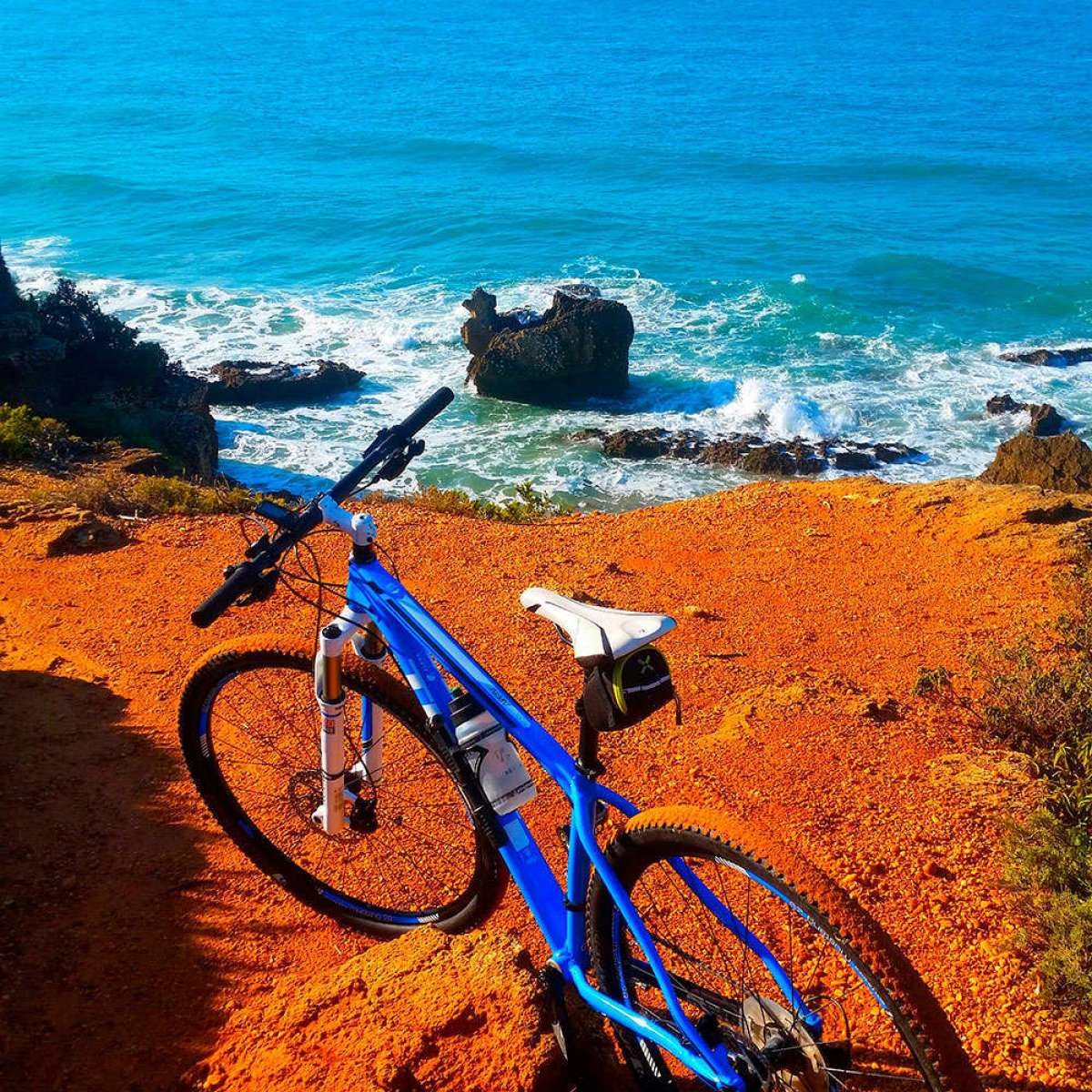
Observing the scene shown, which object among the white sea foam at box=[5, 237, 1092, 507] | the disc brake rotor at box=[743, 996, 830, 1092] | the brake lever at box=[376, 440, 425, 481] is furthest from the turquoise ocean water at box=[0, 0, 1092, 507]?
the disc brake rotor at box=[743, 996, 830, 1092]

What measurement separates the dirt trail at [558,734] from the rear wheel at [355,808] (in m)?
0.21

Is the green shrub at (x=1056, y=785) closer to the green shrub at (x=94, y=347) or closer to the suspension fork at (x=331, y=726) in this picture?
the suspension fork at (x=331, y=726)

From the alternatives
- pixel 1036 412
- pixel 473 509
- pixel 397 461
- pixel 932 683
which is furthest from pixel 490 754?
pixel 1036 412

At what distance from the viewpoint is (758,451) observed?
72.8ft

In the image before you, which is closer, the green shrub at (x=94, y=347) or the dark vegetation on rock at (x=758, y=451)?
the dark vegetation on rock at (x=758, y=451)

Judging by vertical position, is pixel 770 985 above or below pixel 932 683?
above

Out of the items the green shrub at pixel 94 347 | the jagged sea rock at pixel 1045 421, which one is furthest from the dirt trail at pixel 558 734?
the green shrub at pixel 94 347

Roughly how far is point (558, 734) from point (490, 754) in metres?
2.57

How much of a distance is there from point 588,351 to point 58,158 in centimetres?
3755

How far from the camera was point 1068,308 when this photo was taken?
105 feet

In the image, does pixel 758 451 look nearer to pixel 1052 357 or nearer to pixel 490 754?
pixel 1052 357

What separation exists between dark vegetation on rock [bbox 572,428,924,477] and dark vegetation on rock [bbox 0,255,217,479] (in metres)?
9.38

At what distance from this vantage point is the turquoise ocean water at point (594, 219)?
26.1 meters

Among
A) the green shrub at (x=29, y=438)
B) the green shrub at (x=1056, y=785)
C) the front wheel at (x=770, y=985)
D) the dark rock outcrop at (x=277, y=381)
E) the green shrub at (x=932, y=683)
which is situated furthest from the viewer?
the dark rock outcrop at (x=277, y=381)
